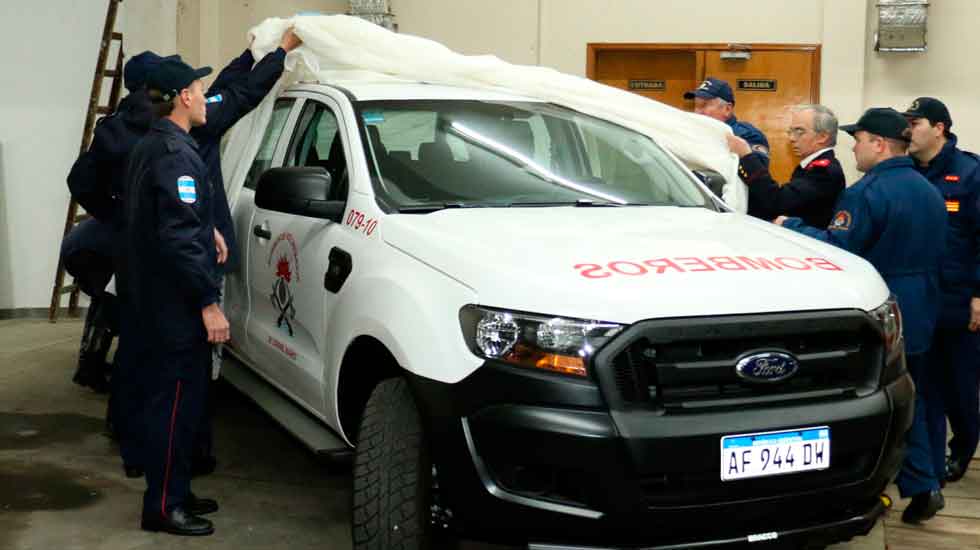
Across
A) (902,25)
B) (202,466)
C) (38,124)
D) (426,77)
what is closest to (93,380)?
(202,466)

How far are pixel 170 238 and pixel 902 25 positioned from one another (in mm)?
6454

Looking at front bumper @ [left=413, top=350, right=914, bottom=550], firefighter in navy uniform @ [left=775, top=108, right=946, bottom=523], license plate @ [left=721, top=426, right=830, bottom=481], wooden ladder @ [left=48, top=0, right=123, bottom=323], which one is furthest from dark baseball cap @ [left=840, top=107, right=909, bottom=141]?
wooden ladder @ [left=48, top=0, right=123, bottom=323]

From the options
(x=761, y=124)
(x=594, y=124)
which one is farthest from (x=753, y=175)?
(x=761, y=124)

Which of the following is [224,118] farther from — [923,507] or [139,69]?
[923,507]

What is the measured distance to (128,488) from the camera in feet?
14.7

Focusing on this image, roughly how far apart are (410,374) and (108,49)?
6.01 meters

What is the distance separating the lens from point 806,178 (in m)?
4.98

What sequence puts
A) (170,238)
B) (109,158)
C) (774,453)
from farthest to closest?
(109,158), (170,238), (774,453)

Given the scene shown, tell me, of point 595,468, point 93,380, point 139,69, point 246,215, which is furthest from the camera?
point 93,380

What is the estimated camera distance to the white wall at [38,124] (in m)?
8.15

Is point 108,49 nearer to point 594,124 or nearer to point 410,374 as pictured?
point 594,124

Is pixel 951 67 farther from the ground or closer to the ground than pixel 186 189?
farther from the ground

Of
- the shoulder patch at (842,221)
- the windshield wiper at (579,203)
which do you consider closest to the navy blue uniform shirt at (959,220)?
the shoulder patch at (842,221)

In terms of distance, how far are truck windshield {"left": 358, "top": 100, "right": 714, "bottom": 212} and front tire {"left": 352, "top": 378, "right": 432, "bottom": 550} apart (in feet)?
2.37
